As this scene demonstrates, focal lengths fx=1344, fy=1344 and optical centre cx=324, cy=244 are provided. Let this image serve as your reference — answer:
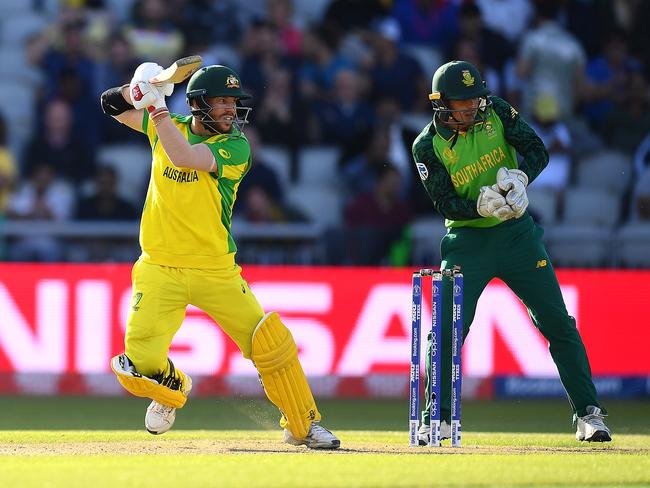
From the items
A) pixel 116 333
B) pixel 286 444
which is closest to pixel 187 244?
pixel 286 444

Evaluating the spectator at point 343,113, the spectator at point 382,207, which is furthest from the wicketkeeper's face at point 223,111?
the spectator at point 343,113

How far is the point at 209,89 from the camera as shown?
6.72 meters

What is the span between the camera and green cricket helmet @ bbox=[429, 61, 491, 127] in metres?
6.86

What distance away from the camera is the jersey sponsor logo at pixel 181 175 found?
6.68 metres

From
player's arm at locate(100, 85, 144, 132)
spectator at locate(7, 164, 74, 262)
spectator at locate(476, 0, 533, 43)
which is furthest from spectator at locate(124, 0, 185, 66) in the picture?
player's arm at locate(100, 85, 144, 132)

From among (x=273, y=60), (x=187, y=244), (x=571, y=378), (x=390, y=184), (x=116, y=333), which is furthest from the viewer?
(x=273, y=60)

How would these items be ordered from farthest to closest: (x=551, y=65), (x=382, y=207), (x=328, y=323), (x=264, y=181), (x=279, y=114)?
1. (x=551, y=65)
2. (x=279, y=114)
3. (x=264, y=181)
4. (x=382, y=207)
5. (x=328, y=323)

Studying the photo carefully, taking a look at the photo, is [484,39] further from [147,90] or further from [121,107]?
[147,90]

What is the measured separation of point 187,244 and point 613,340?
4447 millimetres

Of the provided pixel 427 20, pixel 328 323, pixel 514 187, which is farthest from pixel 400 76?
pixel 514 187

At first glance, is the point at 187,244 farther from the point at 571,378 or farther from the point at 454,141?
the point at 571,378

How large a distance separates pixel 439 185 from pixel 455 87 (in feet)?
1.69

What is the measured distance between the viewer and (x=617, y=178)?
1280cm

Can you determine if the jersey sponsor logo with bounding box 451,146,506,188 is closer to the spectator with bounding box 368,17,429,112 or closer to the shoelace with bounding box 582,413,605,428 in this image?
the shoelace with bounding box 582,413,605,428
